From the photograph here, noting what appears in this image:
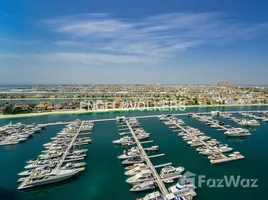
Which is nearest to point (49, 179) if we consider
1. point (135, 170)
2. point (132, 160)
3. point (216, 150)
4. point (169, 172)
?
point (135, 170)

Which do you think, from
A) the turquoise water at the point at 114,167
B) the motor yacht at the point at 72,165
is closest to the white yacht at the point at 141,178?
the turquoise water at the point at 114,167

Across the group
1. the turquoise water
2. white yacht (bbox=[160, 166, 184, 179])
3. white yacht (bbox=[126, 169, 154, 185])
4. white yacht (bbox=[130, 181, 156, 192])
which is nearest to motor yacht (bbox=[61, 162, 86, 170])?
the turquoise water

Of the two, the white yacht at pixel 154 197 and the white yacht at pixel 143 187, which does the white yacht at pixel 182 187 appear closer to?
the white yacht at pixel 154 197

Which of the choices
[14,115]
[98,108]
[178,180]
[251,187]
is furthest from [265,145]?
[14,115]

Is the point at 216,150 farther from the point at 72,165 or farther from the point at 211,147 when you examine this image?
the point at 72,165

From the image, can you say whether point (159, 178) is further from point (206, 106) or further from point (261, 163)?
point (206, 106)

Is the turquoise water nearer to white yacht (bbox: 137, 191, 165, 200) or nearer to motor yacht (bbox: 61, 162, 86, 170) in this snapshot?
motor yacht (bbox: 61, 162, 86, 170)
